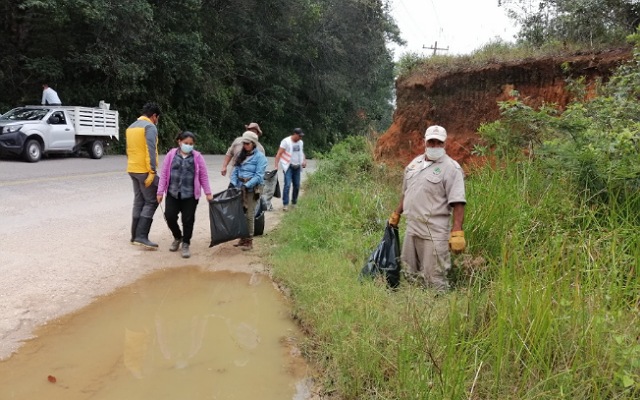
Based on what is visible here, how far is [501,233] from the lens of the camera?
16.6 feet

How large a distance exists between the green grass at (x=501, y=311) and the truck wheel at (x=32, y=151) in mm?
10665

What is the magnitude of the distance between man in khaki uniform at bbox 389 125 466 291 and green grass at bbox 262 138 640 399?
0.23m

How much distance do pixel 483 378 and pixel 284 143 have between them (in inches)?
304

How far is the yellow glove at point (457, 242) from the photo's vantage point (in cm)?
441

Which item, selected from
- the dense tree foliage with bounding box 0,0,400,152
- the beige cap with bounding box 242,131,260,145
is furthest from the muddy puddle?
the dense tree foliage with bounding box 0,0,400,152

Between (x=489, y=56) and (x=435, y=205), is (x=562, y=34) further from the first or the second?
(x=435, y=205)

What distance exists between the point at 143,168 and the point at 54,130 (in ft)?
33.0

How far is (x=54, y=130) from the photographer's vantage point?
14836mm

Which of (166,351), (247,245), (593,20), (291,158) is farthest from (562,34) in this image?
(166,351)

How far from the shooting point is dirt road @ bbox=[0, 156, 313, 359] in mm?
4744

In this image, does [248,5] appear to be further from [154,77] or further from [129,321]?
[129,321]

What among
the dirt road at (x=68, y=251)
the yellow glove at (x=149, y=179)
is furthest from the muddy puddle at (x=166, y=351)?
the yellow glove at (x=149, y=179)

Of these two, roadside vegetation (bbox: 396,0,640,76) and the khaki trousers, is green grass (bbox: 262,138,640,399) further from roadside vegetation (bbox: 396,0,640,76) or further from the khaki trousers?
roadside vegetation (bbox: 396,0,640,76)

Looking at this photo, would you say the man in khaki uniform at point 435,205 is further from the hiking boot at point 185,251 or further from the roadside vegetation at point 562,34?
the roadside vegetation at point 562,34
